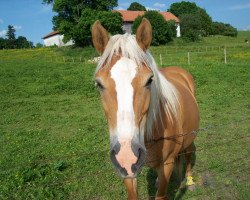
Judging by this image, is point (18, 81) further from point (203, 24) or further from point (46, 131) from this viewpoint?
point (203, 24)

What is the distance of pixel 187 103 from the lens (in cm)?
412

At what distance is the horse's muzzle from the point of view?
2093mm

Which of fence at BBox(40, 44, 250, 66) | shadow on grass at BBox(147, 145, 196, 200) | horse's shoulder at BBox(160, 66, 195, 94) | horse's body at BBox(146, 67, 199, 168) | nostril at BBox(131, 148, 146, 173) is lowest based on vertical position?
shadow on grass at BBox(147, 145, 196, 200)

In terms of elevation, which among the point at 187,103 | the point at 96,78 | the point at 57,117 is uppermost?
the point at 96,78

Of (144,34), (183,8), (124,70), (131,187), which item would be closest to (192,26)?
(183,8)

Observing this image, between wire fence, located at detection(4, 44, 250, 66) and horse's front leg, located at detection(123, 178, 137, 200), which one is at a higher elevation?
horse's front leg, located at detection(123, 178, 137, 200)

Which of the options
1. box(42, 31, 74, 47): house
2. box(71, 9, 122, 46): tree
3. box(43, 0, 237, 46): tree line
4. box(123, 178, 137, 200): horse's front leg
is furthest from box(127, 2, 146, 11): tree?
box(123, 178, 137, 200): horse's front leg

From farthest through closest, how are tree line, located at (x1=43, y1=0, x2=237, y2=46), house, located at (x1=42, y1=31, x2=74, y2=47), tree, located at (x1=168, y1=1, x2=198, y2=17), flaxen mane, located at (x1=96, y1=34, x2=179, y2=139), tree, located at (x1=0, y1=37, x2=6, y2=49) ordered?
1. tree, located at (x1=168, y1=1, x2=198, y2=17)
2. tree, located at (x1=0, y1=37, x2=6, y2=49)
3. house, located at (x1=42, y1=31, x2=74, y2=47)
4. tree line, located at (x1=43, y1=0, x2=237, y2=46)
5. flaxen mane, located at (x1=96, y1=34, x2=179, y2=139)

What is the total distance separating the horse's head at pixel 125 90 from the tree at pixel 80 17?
1635 inches

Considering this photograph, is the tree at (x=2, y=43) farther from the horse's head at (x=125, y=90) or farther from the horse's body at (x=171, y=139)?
the horse's head at (x=125, y=90)

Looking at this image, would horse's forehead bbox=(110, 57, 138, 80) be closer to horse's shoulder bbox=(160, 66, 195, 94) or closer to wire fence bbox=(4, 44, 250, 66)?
horse's shoulder bbox=(160, 66, 195, 94)

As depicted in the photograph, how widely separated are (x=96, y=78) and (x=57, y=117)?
7249 mm

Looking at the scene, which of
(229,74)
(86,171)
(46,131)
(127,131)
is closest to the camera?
(127,131)

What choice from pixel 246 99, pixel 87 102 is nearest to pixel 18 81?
pixel 87 102
